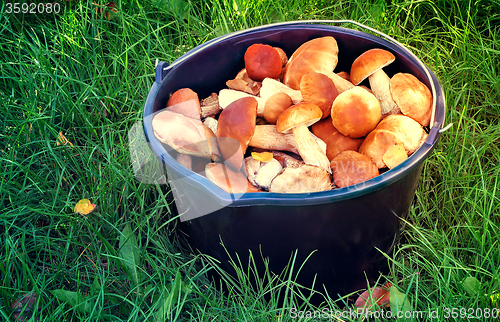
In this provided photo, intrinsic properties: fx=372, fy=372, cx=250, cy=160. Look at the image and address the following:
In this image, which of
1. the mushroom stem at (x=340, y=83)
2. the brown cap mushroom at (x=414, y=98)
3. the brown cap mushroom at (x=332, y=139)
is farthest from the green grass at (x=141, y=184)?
the mushroom stem at (x=340, y=83)

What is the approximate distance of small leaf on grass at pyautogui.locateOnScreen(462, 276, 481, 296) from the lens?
124cm

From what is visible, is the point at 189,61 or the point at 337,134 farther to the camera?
the point at 189,61

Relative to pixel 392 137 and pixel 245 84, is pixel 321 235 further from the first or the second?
pixel 245 84

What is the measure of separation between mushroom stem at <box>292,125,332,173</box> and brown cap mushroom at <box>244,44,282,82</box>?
34cm

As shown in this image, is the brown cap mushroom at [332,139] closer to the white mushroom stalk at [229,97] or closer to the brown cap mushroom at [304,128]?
the brown cap mushroom at [304,128]

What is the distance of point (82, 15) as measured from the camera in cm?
199

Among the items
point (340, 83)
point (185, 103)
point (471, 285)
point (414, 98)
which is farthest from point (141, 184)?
point (471, 285)

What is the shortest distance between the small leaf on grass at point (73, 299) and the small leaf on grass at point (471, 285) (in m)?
1.29

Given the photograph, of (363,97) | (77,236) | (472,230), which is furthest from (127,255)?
(472,230)

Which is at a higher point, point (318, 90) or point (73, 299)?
point (318, 90)

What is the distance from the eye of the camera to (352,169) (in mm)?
1226

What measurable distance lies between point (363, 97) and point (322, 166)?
284 mm

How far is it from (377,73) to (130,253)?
1.22 meters

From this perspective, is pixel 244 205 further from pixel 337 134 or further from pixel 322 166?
pixel 337 134
